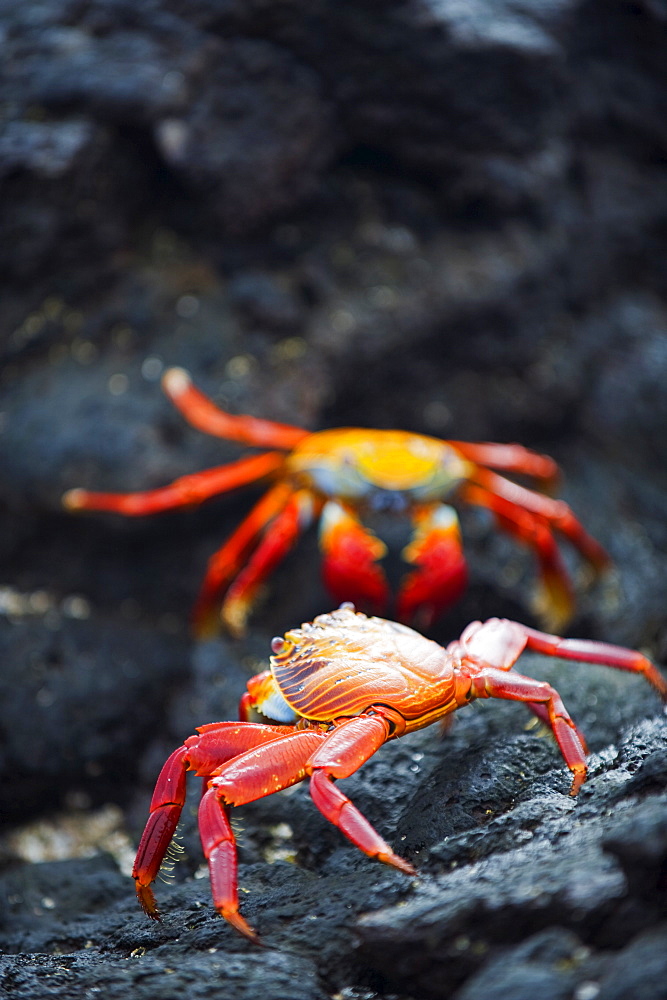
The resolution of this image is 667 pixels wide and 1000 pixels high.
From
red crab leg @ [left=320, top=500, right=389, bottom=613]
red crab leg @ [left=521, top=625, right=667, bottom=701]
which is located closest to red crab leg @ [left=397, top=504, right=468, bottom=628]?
red crab leg @ [left=320, top=500, right=389, bottom=613]

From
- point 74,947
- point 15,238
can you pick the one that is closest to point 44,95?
point 15,238

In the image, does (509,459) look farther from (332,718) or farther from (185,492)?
(332,718)

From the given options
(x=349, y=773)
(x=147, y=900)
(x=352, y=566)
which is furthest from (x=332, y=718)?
(x=352, y=566)

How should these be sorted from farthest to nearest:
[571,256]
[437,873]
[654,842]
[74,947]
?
1. [571,256]
2. [74,947]
3. [437,873]
4. [654,842]

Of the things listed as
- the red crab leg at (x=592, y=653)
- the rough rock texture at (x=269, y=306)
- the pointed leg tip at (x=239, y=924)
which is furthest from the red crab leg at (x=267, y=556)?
the pointed leg tip at (x=239, y=924)

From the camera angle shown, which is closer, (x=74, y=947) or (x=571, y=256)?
(x=74, y=947)

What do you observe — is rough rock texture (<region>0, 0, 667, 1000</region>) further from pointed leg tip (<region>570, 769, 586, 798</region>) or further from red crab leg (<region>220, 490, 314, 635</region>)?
pointed leg tip (<region>570, 769, 586, 798</region>)

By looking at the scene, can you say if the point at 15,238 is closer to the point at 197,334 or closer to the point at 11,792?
the point at 197,334
